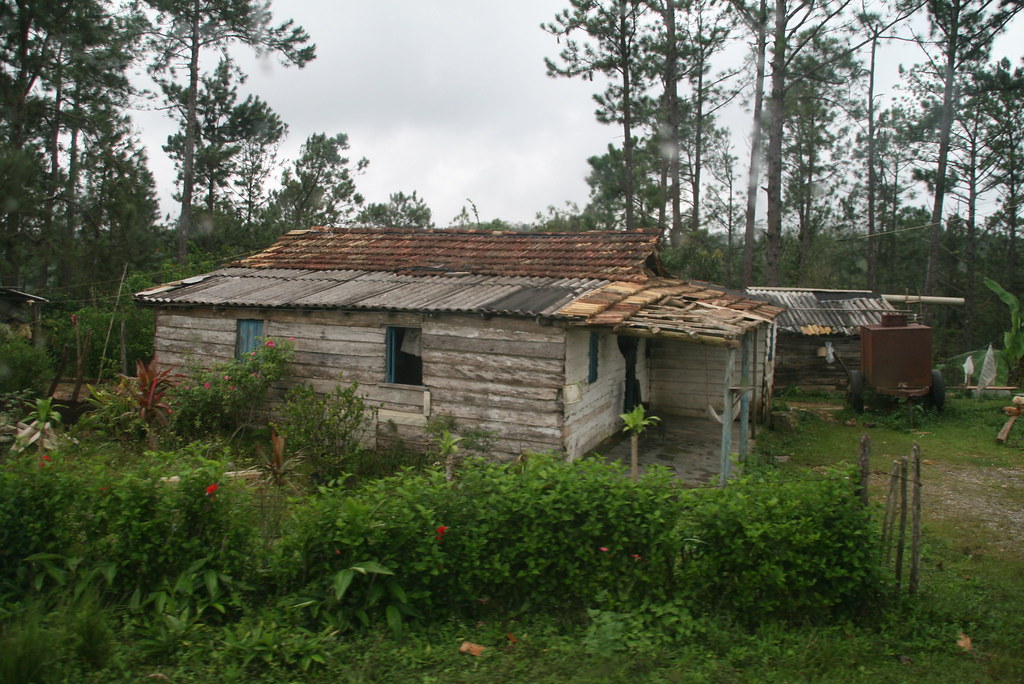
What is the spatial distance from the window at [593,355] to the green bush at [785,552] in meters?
5.90

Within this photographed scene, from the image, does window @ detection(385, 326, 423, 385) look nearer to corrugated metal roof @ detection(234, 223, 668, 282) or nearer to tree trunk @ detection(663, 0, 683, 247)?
corrugated metal roof @ detection(234, 223, 668, 282)

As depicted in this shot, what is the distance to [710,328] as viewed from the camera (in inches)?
351

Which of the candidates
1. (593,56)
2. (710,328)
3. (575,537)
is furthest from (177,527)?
(593,56)

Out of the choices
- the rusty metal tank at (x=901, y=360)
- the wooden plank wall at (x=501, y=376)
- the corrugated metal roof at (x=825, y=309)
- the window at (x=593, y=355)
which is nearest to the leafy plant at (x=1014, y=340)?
the corrugated metal roof at (x=825, y=309)

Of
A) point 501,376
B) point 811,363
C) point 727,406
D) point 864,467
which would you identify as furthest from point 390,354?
point 811,363

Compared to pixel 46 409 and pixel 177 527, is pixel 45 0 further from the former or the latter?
pixel 177 527

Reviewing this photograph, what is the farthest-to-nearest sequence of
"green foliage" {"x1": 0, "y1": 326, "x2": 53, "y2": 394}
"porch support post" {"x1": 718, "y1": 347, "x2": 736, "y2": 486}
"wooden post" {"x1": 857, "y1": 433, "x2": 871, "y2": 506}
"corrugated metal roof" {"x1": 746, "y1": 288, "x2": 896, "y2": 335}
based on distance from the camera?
"corrugated metal roof" {"x1": 746, "y1": 288, "x2": 896, "y2": 335} → "green foliage" {"x1": 0, "y1": 326, "x2": 53, "y2": 394} → "porch support post" {"x1": 718, "y1": 347, "x2": 736, "y2": 486} → "wooden post" {"x1": 857, "y1": 433, "x2": 871, "y2": 506}

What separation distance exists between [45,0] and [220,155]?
28.4 ft

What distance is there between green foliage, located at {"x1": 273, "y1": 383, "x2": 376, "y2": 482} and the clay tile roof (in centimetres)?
345

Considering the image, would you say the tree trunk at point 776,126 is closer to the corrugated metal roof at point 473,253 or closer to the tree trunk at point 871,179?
the corrugated metal roof at point 473,253

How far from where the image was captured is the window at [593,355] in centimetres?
1105

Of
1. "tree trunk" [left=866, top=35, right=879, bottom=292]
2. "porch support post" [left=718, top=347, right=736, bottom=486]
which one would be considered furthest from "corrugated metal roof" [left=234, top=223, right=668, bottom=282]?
"tree trunk" [left=866, top=35, right=879, bottom=292]

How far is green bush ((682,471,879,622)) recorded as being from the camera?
16.3ft

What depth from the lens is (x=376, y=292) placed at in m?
11.5
